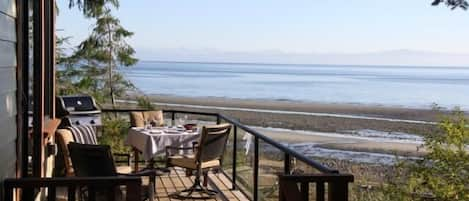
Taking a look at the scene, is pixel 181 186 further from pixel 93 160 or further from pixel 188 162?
pixel 93 160

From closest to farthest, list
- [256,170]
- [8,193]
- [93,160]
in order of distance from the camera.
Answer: [8,193] → [93,160] → [256,170]

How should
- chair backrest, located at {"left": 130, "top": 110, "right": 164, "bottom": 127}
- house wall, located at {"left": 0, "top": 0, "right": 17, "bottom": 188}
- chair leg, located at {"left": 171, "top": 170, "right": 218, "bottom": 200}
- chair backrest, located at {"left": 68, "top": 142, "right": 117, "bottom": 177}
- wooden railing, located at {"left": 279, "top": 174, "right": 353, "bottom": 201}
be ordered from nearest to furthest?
1. house wall, located at {"left": 0, "top": 0, "right": 17, "bottom": 188}
2. wooden railing, located at {"left": 279, "top": 174, "right": 353, "bottom": 201}
3. chair backrest, located at {"left": 68, "top": 142, "right": 117, "bottom": 177}
4. chair leg, located at {"left": 171, "top": 170, "right": 218, "bottom": 200}
5. chair backrest, located at {"left": 130, "top": 110, "right": 164, "bottom": 127}

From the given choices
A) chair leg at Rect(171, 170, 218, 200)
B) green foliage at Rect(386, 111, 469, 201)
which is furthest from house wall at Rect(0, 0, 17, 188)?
green foliage at Rect(386, 111, 469, 201)

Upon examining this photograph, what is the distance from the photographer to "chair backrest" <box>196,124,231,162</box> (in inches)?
249

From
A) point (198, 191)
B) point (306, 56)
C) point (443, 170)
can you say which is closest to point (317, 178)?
point (198, 191)

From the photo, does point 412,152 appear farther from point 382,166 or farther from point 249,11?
point 249,11

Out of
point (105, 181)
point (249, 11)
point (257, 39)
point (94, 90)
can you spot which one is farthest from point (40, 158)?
point (257, 39)

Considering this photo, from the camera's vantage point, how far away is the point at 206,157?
21.1ft

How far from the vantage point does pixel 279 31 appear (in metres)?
36.1

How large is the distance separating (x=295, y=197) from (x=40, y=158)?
1.82m

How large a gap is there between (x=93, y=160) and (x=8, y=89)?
153 centimetres

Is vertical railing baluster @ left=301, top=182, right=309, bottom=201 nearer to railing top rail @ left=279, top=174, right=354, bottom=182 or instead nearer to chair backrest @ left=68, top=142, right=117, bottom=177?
railing top rail @ left=279, top=174, right=354, bottom=182

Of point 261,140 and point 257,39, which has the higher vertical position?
point 257,39

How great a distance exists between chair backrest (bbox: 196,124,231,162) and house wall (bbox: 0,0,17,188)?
3.00m
